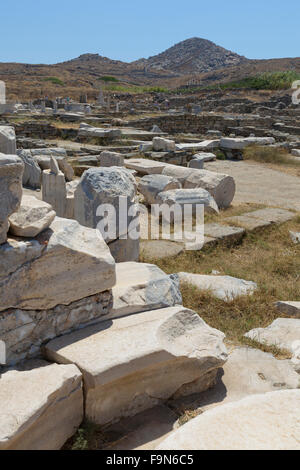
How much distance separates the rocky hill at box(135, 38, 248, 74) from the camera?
11925cm

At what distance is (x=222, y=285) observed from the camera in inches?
180

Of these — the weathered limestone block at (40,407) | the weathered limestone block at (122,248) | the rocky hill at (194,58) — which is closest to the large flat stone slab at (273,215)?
the weathered limestone block at (122,248)

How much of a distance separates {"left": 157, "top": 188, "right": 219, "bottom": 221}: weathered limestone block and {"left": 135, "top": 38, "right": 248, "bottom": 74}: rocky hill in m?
113

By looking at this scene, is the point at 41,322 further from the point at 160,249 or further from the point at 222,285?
the point at 160,249

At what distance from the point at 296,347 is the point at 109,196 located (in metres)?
2.34

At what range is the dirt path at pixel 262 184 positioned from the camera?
9102mm

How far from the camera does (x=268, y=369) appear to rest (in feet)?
10.2

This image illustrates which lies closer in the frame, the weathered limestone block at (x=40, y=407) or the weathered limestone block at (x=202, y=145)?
the weathered limestone block at (x=40, y=407)

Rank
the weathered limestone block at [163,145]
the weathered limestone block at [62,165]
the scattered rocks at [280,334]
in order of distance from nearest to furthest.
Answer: the scattered rocks at [280,334] → the weathered limestone block at [62,165] → the weathered limestone block at [163,145]

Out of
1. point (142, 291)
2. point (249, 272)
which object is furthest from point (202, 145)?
point (142, 291)

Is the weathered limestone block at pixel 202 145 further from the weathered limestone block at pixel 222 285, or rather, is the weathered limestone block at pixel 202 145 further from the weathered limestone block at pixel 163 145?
the weathered limestone block at pixel 222 285

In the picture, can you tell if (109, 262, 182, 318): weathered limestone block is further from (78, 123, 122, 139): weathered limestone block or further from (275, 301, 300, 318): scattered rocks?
(78, 123, 122, 139): weathered limestone block

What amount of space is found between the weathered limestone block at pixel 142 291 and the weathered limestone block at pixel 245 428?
1.20 meters
